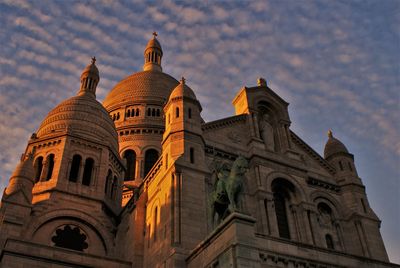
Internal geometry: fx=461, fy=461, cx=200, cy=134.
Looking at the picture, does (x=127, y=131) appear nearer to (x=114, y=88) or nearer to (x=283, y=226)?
(x=114, y=88)

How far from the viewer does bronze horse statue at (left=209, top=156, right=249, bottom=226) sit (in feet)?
59.4

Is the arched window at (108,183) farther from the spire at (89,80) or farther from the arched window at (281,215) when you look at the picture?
the arched window at (281,215)

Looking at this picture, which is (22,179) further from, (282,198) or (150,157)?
(150,157)

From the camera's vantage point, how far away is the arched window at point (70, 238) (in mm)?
27109

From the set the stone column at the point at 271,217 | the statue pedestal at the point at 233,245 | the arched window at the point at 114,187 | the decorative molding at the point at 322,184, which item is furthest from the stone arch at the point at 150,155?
the statue pedestal at the point at 233,245

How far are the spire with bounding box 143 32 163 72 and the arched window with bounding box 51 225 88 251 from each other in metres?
31.5

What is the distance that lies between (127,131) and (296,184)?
2227cm

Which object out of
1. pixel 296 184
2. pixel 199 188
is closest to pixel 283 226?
pixel 296 184

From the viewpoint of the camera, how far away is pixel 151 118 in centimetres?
4575

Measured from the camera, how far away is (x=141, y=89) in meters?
48.9

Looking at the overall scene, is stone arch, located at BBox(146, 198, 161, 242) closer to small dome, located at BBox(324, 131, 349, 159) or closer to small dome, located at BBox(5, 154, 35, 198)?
small dome, located at BBox(5, 154, 35, 198)

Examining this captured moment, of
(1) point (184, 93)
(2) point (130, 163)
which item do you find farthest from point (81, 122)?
(1) point (184, 93)

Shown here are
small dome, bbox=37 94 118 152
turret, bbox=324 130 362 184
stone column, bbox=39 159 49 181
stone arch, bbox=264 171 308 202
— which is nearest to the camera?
stone arch, bbox=264 171 308 202

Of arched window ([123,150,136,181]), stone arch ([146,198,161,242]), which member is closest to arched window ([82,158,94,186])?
stone arch ([146,198,161,242])
